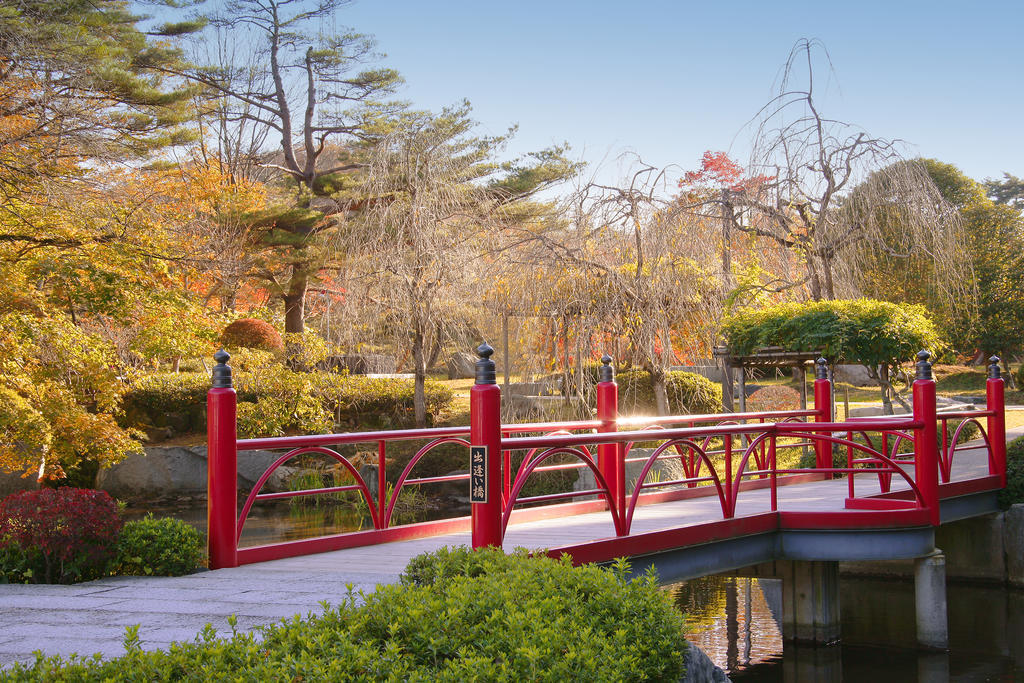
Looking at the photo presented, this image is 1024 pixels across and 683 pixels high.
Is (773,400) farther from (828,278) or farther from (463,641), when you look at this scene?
(463,641)

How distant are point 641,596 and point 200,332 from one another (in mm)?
13633

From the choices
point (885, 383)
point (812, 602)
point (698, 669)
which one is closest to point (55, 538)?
point (698, 669)

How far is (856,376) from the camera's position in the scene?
102 ft

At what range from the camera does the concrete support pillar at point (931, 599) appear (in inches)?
350

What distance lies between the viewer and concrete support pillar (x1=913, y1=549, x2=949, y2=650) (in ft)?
29.2

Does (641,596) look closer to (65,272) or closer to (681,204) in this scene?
(65,272)

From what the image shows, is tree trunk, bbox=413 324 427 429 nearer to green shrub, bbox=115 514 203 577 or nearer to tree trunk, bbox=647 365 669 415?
tree trunk, bbox=647 365 669 415

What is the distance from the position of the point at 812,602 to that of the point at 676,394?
9236mm

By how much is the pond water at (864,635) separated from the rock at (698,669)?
4501mm

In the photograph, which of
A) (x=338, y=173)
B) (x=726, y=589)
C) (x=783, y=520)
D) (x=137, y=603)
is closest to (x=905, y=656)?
(x=783, y=520)

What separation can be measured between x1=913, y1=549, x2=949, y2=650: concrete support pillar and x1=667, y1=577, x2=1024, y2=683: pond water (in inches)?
6.0

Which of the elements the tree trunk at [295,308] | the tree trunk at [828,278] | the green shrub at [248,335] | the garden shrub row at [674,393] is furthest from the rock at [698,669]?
the tree trunk at [295,308]

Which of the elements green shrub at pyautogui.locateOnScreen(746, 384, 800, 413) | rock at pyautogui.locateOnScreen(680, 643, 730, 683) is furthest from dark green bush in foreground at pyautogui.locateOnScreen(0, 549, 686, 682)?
green shrub at pyautogui.locateOnScreen(746, 384, 800, 413)

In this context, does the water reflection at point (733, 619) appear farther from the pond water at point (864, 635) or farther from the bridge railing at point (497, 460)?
the bridge railing at point (497, 460)
